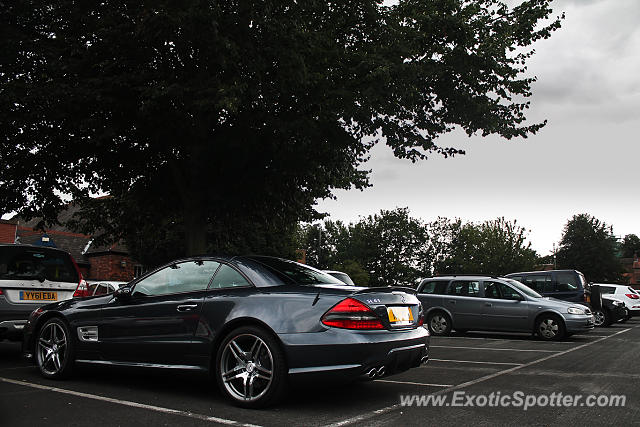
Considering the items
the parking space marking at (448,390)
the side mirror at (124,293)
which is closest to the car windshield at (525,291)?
the parking space marking at (448,390)

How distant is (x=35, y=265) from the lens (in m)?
8.80

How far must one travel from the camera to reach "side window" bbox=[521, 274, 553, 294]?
17423mm

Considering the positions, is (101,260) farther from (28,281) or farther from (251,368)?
(251,368)

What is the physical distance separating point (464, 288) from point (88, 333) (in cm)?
1106

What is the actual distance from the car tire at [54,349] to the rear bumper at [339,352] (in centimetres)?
304

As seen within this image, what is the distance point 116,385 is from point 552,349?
8.78m

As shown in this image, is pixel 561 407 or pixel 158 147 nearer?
pixel 561 407

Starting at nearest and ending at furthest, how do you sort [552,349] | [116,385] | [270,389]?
[270,389], [116,385], [552,349]

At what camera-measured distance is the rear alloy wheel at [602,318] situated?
779 inches

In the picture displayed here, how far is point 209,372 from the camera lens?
541cm

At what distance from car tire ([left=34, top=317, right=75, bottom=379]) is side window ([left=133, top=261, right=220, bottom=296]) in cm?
111

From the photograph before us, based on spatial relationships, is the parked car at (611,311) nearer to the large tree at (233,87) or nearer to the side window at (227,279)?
the large tree at (233,87)

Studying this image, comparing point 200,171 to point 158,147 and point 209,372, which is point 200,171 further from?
point 209,372

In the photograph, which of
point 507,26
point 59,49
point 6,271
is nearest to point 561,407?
point 6,271
